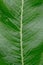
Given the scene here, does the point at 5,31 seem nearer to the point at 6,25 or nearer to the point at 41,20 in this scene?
the point at 6,25

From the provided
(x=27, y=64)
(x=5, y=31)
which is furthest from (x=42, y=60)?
(x=5, y=31)

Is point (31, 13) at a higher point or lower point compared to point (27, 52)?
higher

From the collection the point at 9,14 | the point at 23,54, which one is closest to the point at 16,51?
the point at 23,54

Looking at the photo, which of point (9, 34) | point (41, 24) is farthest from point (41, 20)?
point (9, 34)

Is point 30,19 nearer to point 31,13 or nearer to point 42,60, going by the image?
point 31,13

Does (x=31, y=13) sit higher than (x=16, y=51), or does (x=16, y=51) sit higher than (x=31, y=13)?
(x=31, y=13)

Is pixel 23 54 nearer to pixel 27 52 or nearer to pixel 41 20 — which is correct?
pixel 27 52
